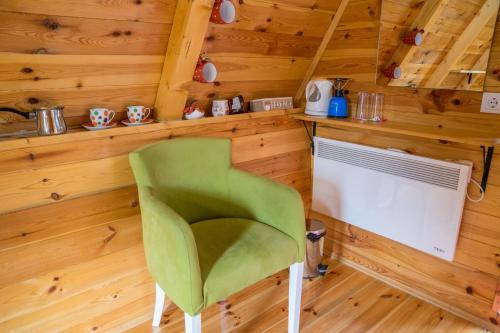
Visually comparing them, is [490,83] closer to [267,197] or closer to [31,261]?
[267,197]

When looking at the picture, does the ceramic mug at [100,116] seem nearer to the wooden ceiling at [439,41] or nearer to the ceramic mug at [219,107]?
the ceramic mug at [219,107]

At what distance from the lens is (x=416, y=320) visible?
5.78 ft

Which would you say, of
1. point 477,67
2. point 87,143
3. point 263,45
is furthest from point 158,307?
point 477,67

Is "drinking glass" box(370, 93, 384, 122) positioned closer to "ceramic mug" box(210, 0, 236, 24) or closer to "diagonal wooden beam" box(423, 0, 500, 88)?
"diagonal wooden beam" box(423, 0, 500, 88)

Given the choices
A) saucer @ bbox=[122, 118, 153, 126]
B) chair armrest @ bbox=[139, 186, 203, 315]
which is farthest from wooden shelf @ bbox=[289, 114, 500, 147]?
chair armrest @ bbox=[139, 186, 203, 315]

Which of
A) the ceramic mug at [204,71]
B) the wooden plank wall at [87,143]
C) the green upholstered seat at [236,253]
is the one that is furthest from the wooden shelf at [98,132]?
the green upholstered seat at [236,253]

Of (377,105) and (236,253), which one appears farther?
(377,105)

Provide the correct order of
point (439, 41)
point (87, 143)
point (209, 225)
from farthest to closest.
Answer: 1. point (439, 41)
2. point (209, 225)
3. point (87, 143)

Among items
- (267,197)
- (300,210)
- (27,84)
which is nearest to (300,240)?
(300,210)

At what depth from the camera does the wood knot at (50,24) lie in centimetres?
124

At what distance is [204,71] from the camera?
167 centimetres

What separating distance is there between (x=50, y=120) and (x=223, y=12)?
820mm

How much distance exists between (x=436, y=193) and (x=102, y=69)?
160 cm

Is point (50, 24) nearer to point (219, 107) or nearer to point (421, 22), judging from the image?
point (219, 107)
